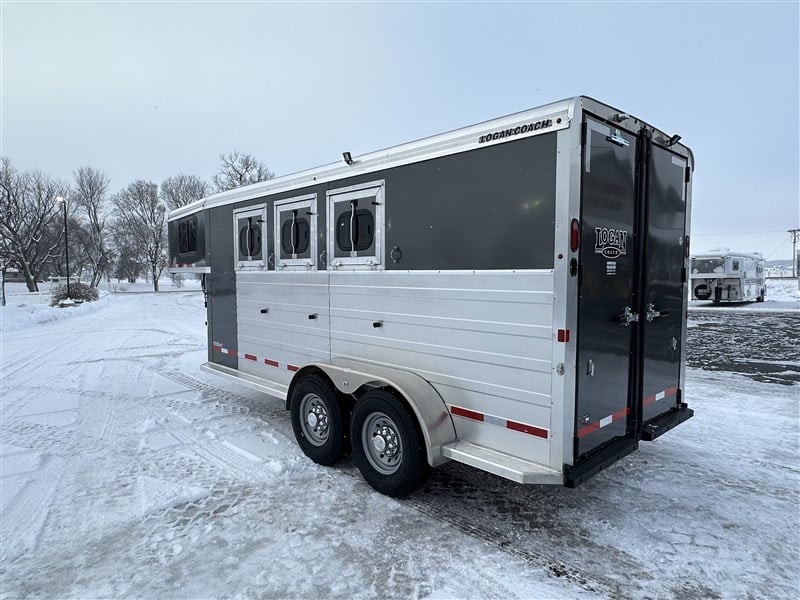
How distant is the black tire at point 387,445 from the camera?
361 centimetres

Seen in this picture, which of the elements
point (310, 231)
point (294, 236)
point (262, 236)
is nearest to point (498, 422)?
point (310, 231)

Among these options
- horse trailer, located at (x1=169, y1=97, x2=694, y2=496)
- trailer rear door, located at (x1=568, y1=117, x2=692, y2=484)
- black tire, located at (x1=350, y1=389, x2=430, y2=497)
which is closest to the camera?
horse trailer, located at (x1=169, y1=97, x2=694, y2=496)

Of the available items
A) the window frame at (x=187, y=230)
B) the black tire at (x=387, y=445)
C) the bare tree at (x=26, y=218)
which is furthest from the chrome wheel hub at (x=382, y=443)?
the bare tree at (x=26, y=218)

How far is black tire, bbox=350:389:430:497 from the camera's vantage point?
142 inches

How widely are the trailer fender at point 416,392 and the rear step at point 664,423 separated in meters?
1.55

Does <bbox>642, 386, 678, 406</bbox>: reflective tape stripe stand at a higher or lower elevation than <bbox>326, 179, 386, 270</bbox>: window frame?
lower

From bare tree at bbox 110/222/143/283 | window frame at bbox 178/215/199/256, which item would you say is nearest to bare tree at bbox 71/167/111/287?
bare tree at bbox 110/222/143/283

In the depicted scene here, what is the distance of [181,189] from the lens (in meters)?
46.5

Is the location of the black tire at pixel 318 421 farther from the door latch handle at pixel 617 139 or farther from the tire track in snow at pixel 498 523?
the door latch handle at pixel 617 139

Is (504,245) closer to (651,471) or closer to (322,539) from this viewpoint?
(322,539)

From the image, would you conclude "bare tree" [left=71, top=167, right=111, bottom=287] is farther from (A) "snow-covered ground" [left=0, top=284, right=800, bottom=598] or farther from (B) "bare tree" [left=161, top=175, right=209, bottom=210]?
(A) "snow-covered ground" [left=0, top=284, right=800, bottom=598]

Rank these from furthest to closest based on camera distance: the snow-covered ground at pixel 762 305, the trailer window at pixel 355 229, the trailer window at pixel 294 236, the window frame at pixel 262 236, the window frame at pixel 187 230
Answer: the snow-covered ground at pixel 762 305, the window frame at pixel 187 230, the window frame at pixel 262 236, the trailer window at pixel 294 236, the trailer window at pixel 355 229

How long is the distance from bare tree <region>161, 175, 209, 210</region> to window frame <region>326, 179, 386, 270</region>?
149 ft

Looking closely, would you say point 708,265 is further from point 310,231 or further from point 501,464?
point 501,464
